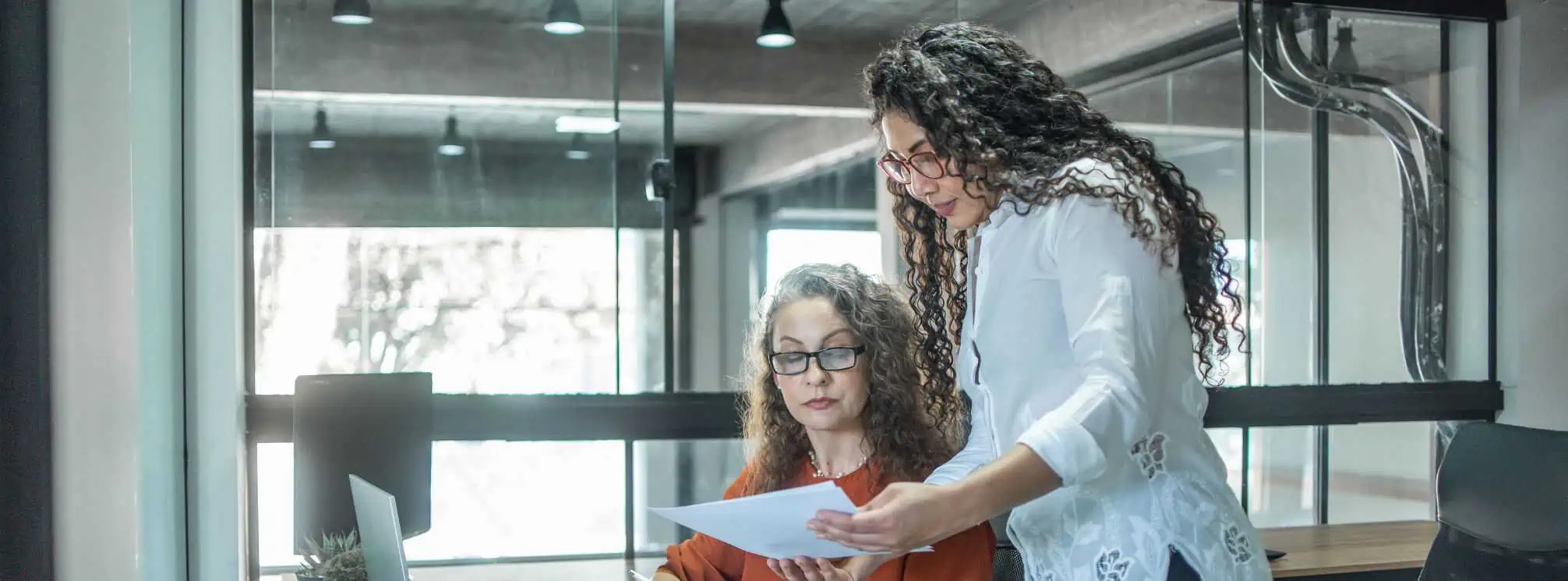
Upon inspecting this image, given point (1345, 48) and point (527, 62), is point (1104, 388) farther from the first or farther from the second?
point (1345, 48)

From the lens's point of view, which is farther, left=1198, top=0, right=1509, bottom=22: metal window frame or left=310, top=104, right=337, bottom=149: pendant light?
left=1198, top=0, right=1509, bottom=22: metal window frame

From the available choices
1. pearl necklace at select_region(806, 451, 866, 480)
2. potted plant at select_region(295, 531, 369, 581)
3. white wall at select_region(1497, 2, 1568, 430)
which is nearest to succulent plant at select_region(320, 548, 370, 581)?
potted plant at select_region(295, 531, 369, 581)

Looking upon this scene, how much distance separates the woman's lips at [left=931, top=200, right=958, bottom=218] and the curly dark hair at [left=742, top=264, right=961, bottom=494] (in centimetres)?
56

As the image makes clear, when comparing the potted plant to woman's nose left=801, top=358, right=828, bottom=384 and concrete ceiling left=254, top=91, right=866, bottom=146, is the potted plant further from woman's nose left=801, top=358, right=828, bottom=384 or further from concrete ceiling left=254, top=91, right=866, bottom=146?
concrete ceiling left=254, top=91, right=866, bottom=146

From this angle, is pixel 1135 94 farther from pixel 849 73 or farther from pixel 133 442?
pixel 133 442

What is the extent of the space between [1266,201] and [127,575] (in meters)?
3.30

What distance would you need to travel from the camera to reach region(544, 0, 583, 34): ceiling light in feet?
11.1

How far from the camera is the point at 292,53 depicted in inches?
119

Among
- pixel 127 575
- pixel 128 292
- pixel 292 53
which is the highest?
pixel 292 53

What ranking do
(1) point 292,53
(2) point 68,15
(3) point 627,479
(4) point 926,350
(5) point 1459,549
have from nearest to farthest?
(2) point 68,15 → (4) point 926,350 → (5) point 1459,549 → (1) point 292,53 → (3) point 627,479

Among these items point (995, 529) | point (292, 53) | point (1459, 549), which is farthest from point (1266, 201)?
point (292, 53)

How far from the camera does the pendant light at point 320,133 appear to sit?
307 centimetres

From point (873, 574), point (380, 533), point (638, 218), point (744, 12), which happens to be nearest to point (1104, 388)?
point (380, 533)

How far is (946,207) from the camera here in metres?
1.35
